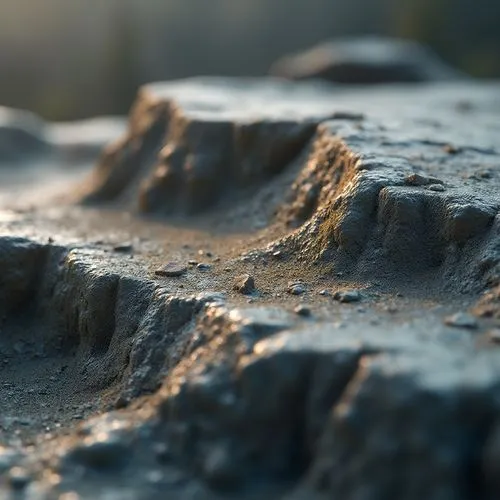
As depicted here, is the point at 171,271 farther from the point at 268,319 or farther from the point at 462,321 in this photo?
the point at 462,321

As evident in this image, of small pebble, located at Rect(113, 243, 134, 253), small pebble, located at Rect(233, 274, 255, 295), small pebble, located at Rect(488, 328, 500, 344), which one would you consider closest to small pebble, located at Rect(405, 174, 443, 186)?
small pebble, located at Rect(233, 274, 255, 295)

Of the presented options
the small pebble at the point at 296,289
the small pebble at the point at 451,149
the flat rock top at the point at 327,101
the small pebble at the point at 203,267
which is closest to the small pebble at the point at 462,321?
the small pebble at the point at 296,289

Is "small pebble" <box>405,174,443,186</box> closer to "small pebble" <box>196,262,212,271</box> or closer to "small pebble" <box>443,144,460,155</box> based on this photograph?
"small pebble" <box>443,144,460,155</box>

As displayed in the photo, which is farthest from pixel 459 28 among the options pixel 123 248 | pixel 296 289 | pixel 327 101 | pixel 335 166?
pixel 296 289

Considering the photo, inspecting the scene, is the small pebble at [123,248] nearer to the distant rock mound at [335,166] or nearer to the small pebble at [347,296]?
the distant rock mound at [335,166]

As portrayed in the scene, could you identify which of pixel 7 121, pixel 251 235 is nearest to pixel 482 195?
pixel 251 235

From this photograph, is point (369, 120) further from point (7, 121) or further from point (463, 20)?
point (463, 20)
